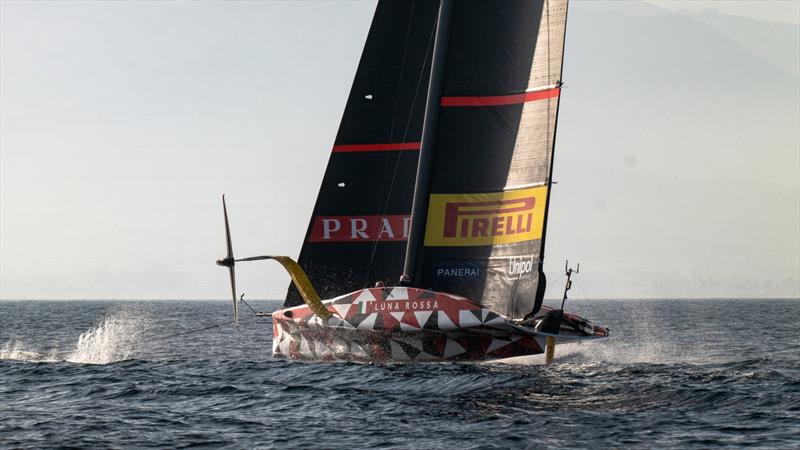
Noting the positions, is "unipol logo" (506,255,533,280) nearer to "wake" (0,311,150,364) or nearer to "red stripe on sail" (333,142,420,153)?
"red stripe on sail" (333,142,420,153)

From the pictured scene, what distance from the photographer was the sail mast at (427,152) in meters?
23.0

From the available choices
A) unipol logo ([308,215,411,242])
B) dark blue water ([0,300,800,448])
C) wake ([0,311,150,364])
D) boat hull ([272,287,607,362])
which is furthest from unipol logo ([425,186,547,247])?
wake ([0,311,150,364])

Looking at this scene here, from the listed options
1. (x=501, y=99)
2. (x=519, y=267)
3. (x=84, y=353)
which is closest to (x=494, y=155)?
(x=501, y=99)

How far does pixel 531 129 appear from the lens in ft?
72.9

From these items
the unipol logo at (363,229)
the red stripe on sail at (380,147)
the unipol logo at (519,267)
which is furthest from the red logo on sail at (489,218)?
the red stripe on sail at (380,147)

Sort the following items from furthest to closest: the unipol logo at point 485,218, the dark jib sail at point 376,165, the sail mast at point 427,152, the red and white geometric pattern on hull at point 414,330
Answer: the dark jib sail at point 376,165, the sail mast at point 427,152, the unipol logo at point 485,218, the red and white geometric pattern on hull at point 414,330

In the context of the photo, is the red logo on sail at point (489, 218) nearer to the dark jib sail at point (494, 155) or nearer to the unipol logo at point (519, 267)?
the dark jib sail at point (494, 155)

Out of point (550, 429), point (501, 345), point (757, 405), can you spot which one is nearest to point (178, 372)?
point (501, 345)

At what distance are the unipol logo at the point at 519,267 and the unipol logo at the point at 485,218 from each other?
43 centimetres

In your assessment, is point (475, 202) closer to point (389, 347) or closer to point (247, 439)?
point (389, 347)

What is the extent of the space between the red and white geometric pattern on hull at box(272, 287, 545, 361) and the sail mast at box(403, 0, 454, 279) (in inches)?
64.3

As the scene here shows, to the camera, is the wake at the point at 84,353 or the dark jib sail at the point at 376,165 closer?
the dark jib sail at the point at 376,165

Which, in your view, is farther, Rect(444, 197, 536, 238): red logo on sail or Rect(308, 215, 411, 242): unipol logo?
Rect(308, 215, 411, 242): unipol logo

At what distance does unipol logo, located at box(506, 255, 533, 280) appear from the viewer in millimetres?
22172
